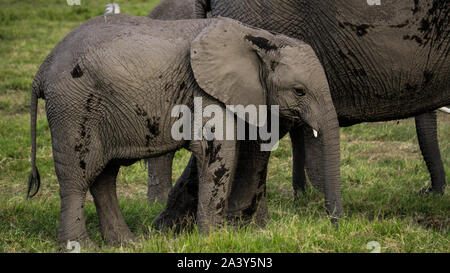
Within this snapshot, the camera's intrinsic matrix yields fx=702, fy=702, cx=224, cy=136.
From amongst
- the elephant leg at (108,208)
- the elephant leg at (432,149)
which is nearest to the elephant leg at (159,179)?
the elephant leg at (108,208)

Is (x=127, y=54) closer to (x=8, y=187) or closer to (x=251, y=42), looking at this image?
(x=251, y=42)

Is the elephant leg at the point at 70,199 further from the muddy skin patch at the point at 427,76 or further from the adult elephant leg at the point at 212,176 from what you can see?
the muddy skin patch at the point at 427,76

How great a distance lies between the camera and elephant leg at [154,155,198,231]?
211 inches

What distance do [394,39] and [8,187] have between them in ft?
13.4

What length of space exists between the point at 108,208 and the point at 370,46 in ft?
7.18

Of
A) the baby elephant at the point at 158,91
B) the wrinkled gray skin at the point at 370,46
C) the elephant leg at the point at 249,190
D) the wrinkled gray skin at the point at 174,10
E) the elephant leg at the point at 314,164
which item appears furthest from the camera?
the wrinkled gray skin at the point at 174,10

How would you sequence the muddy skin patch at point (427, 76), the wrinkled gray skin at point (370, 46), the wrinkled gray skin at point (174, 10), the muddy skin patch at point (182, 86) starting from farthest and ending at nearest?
the wrinkled gray skin at point (174, 10) < the muddy skin patch at point (427, 76) < the wrinkled gray skin at point (370, 46) < the muddy skin patch at point (182, 86)

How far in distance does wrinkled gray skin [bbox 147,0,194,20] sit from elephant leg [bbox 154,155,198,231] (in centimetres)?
204

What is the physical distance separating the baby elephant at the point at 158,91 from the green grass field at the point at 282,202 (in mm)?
487

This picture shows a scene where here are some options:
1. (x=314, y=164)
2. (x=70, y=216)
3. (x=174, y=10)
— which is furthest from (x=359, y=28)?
(x=174, y=10)

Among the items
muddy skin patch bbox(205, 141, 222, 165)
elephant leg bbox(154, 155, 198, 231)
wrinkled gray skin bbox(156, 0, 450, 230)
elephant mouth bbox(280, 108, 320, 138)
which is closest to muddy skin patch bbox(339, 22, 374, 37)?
wrinkled gray skin bbox(156, 0, 450, 230)

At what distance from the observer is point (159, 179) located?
6746 mm

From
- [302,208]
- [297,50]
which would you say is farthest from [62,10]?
[297,50]

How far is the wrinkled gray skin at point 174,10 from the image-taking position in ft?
22.6
